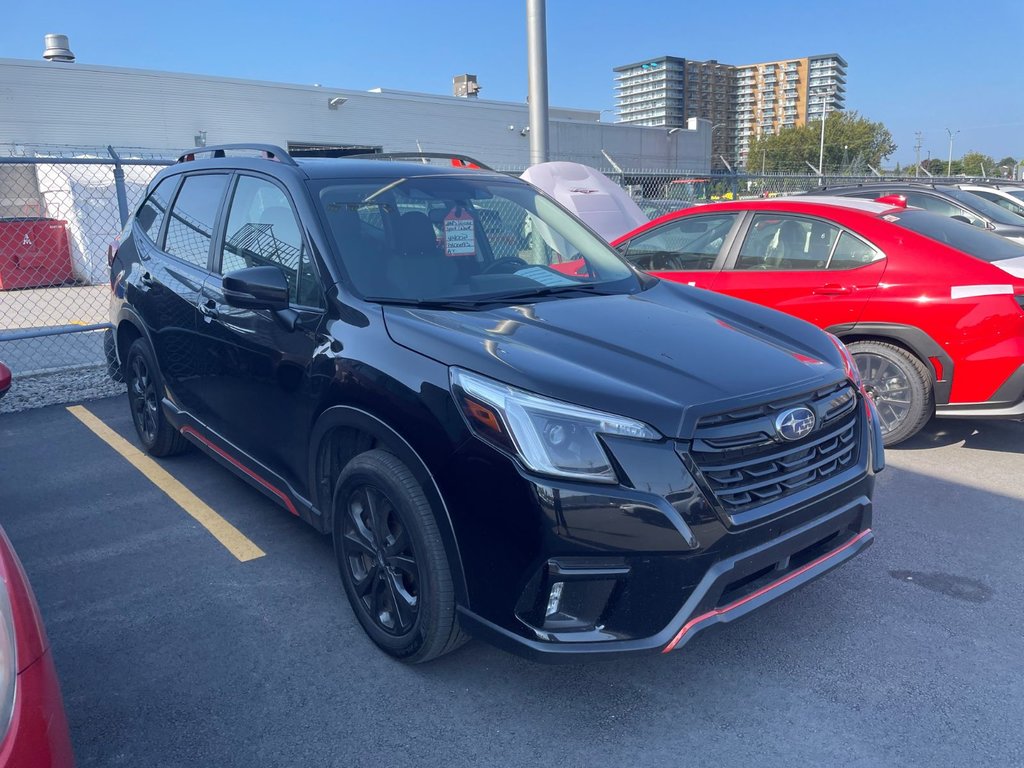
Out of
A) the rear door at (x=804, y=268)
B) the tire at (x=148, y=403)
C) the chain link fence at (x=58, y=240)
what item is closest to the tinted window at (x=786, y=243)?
the rear door at (x=804, y=268)

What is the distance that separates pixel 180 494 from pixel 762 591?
3.38 meters

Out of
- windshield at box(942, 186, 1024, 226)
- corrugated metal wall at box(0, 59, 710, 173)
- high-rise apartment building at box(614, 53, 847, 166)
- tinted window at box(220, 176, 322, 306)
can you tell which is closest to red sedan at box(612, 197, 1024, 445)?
tinted window at box(220, 176, 322, 306)

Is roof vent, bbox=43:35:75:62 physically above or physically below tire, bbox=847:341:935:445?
above

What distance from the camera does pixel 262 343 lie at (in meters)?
3.54

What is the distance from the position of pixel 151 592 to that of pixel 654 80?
605 ft

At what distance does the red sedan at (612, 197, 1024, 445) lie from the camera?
4793 millimetres

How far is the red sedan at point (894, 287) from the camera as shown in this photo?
4793mm

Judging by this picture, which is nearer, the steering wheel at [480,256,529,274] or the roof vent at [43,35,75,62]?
the steering wheel at [480,256,529,274]

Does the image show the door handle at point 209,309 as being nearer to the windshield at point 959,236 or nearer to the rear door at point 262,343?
the rear door at point 262,343

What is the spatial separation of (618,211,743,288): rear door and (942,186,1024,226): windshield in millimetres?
6988

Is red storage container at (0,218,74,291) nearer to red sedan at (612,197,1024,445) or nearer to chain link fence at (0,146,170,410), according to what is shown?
chain link fence at (0,146,170,410)

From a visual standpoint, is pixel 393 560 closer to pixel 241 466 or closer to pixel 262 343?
pixel 262 343

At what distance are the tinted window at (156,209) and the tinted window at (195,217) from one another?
0.55 ft

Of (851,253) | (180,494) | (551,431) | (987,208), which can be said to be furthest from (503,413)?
(987,208)
